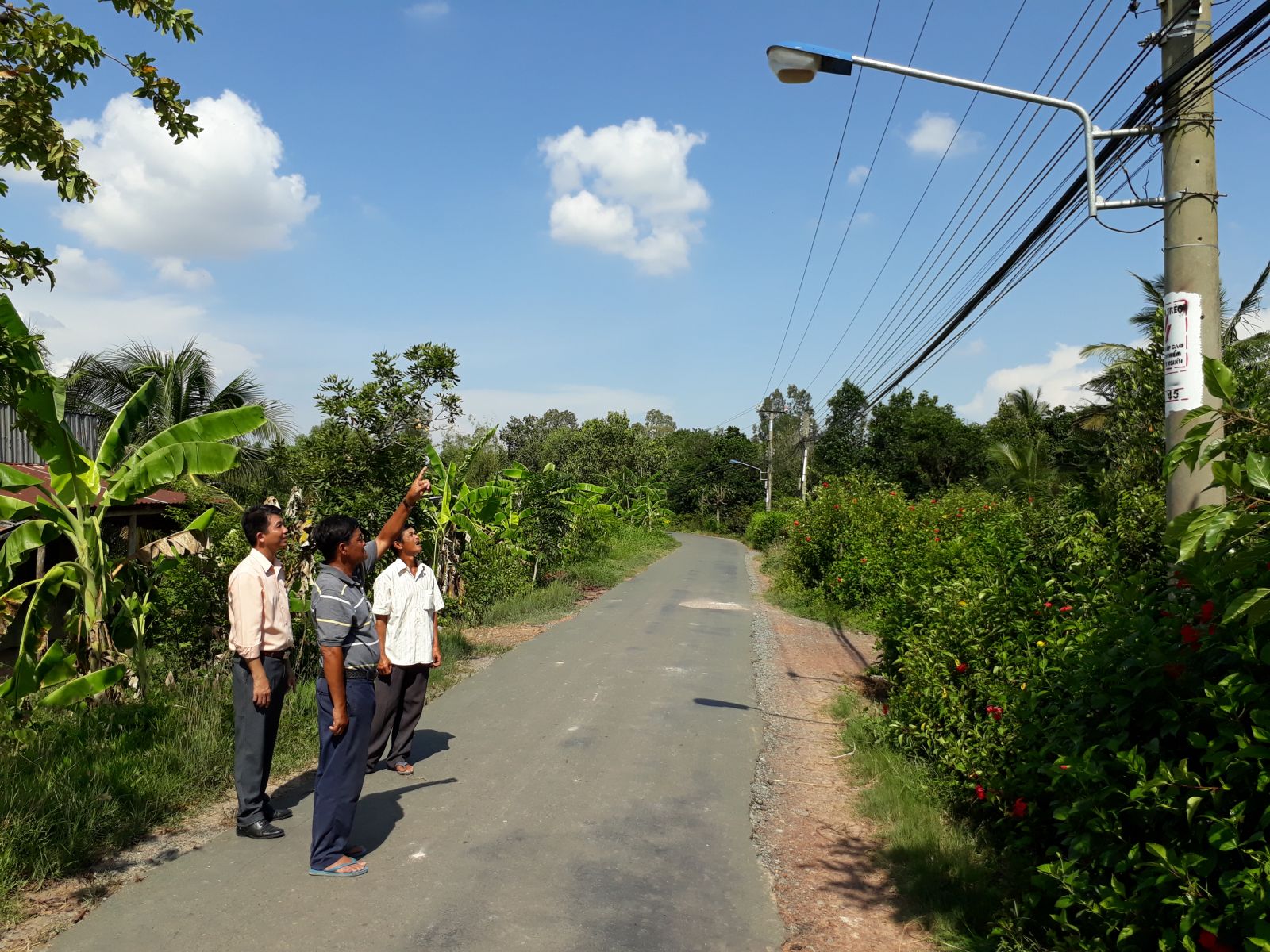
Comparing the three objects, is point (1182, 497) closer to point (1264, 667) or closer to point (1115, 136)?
point (1264, 667)

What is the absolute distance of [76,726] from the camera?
6.15m

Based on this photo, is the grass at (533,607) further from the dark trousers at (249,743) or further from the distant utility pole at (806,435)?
the distant utility pole at (806,435)

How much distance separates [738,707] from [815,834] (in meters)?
3.33

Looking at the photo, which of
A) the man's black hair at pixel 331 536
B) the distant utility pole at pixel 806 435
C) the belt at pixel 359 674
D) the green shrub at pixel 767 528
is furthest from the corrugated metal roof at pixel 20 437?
the distant utility pole at pixel 806 435

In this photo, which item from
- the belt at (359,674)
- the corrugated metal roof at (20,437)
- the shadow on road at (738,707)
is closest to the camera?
the belt at (359,674)

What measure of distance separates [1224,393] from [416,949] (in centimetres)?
390

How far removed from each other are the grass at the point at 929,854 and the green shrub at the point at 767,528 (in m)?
27.8

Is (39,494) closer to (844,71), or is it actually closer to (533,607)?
(533,607)

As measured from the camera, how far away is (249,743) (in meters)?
5.13

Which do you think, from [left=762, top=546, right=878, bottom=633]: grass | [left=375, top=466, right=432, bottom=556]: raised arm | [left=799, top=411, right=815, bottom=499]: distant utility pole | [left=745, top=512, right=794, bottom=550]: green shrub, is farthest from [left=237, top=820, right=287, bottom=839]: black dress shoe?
[left=799, top=411, right=815, bottom=499]: distant utility pole

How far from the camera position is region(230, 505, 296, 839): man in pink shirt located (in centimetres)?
513

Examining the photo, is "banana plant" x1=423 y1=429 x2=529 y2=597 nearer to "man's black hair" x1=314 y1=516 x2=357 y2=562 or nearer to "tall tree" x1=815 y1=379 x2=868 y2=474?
"man's black hair" x1=314 y1=516 x2=357 y2=562

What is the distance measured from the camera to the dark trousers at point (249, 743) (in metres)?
5.13

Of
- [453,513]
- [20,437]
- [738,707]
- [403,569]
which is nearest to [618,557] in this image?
[453,513]
